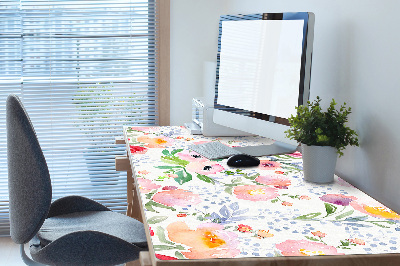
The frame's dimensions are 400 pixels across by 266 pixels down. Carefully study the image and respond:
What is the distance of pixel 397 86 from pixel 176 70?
1999mm

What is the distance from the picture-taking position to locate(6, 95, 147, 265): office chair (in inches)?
68.4

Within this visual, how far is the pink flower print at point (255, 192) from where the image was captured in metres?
1.60

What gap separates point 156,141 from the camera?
240cm

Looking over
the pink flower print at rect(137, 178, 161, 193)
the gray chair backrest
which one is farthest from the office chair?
the pink flower print at rect(137, 178, 161, 193)

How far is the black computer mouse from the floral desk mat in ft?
0.08

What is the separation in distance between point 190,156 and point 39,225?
0.63 metres

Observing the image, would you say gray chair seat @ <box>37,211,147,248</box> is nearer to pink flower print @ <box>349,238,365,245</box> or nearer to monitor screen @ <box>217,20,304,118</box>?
monitor screen @ <box>217,20,304,118</box>

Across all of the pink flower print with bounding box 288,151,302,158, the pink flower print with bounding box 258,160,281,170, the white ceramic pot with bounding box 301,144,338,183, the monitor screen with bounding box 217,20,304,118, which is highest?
the monitor screen with bounding box 217,20,304,118

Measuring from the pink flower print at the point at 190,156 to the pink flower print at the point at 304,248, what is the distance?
85 cm

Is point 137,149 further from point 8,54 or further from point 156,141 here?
point 8,54

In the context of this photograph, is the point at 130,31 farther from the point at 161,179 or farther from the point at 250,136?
the point at 161,179

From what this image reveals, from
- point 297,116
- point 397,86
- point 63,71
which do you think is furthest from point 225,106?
point 63,71

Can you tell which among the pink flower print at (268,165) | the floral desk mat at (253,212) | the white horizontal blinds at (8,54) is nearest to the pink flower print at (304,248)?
the floral desk mat at (253,212)

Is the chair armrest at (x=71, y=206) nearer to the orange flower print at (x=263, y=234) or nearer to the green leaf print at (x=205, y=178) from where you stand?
Answer: the green leaf print at (x=205, y=178)
